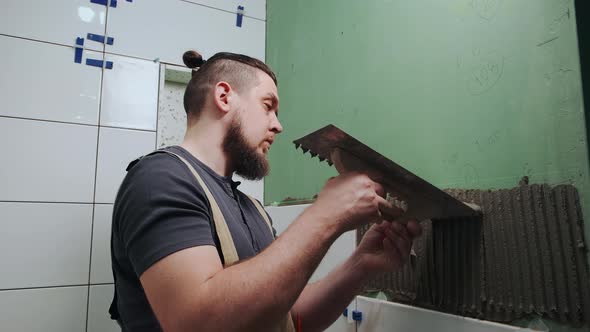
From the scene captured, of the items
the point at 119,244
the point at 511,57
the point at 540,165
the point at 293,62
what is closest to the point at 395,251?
the point at 540,165

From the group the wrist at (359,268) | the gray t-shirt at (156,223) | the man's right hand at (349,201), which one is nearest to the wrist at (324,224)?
the man's right hand at (349,201)

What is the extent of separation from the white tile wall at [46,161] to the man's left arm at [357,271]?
0.86m

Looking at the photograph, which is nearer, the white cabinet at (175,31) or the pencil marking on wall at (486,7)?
the pencil marking on wall at (486,7)

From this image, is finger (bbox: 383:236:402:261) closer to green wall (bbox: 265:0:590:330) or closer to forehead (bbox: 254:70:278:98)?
green wall (bbox: 265:0:590:330)

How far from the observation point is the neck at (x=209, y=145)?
862 millimetres

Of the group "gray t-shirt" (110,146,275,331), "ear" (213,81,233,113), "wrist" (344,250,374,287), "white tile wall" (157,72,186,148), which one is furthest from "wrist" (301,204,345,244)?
"white tile wall" (157,72,186,148)

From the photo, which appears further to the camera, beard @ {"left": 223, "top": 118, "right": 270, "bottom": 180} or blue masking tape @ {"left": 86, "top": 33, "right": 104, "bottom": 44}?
blue masking tape @ {"left": 86, "top": 33, "right": 104, "bottom": 44}

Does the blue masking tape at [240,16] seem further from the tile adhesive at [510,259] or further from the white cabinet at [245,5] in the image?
the tile adhesive at [510,259]

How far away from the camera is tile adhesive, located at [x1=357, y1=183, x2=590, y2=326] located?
60 cm

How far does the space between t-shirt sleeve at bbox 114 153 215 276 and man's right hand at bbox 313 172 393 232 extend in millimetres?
184

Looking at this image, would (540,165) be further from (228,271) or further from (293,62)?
(293,62)

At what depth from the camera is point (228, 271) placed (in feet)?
1.77

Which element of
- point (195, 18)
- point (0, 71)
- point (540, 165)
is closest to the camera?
point (540, 165)

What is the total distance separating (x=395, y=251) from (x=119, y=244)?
53 centimetres
